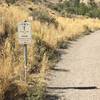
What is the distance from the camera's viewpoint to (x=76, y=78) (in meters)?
12.5

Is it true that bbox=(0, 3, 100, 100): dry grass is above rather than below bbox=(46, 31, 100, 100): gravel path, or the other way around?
above

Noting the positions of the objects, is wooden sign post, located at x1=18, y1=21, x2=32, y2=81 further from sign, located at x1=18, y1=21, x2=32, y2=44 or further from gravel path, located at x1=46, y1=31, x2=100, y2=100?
gravel path, located at x1=46, y1=31, x2=100, y2=100

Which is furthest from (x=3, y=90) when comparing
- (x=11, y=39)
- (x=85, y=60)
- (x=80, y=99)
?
(x=85, y=60)

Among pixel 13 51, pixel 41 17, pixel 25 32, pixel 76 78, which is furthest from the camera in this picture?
pixel 41 17

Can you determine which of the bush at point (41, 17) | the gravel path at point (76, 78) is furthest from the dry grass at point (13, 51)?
the bush at point (41, 17)

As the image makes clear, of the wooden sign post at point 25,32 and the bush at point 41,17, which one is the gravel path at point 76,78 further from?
the bush at point 41,17

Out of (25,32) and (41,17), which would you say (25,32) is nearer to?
(25,32)

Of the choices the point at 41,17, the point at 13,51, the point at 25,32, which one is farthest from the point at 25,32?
the point at 41,17

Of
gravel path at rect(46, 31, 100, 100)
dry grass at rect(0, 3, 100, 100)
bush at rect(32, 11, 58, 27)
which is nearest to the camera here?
dry grass at rect(0, 3, 100, 100)

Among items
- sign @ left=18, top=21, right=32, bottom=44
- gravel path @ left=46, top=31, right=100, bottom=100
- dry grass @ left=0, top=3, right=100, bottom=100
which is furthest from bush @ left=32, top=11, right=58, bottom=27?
sign @ left=18, top=21, right=32, bottom=44

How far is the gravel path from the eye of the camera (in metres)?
10.4

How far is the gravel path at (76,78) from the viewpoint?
409 inches

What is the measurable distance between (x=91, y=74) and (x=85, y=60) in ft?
10.6

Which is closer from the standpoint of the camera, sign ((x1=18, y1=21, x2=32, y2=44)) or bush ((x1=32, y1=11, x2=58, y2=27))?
sign ((x1=18, y1=21, x2=32, y2=44))
